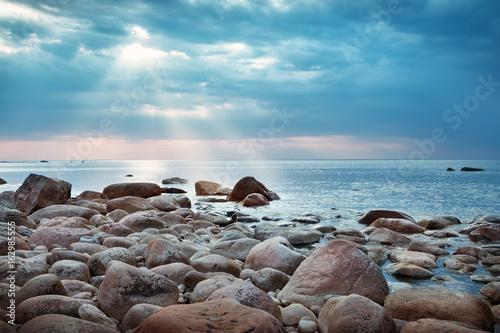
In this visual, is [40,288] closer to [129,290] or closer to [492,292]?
[129,290]

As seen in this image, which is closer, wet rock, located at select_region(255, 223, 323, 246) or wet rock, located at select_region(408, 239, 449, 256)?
wet rock, located at select_region(408, 239, 449, 256)

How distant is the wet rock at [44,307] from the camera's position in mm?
4168

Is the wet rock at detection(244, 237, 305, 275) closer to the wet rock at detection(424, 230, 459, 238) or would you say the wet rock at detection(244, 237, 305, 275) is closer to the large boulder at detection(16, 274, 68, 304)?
the large boulder at detection(16, 274, 68, 304)

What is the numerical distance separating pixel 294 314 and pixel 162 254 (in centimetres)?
303

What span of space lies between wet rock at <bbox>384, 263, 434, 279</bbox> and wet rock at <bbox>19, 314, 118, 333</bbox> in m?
→ 6.16

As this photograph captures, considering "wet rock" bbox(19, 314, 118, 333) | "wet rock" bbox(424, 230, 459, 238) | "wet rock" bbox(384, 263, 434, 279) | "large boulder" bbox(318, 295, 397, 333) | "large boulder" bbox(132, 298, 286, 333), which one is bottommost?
"wet rock" bbox(424, 230, 459, 238)

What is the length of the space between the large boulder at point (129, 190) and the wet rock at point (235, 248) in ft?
48.8

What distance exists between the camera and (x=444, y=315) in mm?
4973

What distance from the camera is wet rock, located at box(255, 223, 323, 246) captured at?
11133 mm

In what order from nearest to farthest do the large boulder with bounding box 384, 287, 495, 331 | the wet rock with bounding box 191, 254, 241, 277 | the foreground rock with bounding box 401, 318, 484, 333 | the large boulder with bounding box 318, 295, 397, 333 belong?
the foreground rock with bounding box 401, 318, 484, 333 < the large boulder with bounding box 318, 295, 397, 333 < the large boulder with bounding box 384, 287, 495, 331 < the wet rock with bounding box 191, 254, 241, 277

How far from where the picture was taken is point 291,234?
37.1 ft

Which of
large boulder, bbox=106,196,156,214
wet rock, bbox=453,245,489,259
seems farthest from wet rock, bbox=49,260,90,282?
wet rock, bbox=453,245,489,259

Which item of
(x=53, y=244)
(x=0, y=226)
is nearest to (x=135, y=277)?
(x=53, y=244)

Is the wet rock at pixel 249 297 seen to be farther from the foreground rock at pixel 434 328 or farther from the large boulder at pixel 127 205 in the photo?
the large boulder at pixel 127 205
